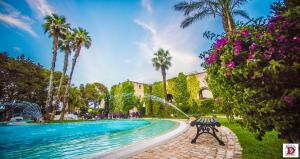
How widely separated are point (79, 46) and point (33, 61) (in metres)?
13.2

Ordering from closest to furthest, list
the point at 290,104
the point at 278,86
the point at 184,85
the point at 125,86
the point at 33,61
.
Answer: the point at 290,104 → the point at 278,86 → the point at 184,85 → the point at 33,61 → the point at 125,86

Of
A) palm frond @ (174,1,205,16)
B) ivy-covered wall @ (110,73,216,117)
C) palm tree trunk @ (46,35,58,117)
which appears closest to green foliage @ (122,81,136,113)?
ivy-covered wall @ (110,73,216,117)

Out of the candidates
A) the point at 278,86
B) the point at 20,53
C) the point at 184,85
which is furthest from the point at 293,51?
the point at 20,53

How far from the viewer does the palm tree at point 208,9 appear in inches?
421

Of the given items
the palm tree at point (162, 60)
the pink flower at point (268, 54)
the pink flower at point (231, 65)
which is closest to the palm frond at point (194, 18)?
the pink flower at point (231, 65)

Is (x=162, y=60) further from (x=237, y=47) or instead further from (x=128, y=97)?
(x=237, y=47)

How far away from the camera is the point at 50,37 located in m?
28.7

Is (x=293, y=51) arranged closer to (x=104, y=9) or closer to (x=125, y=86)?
(x=104, y=9)

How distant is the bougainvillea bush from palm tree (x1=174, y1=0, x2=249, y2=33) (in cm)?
769

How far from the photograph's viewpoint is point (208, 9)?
40.1ft

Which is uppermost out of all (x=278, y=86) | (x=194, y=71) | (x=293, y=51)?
(x=194, y=71)

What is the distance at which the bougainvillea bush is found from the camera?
8.04ft

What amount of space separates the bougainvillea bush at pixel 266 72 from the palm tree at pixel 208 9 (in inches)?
303

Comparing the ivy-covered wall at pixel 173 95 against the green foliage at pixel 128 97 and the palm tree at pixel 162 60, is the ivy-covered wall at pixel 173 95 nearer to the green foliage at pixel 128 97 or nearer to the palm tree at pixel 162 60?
the green foliage at pixel 128 97
